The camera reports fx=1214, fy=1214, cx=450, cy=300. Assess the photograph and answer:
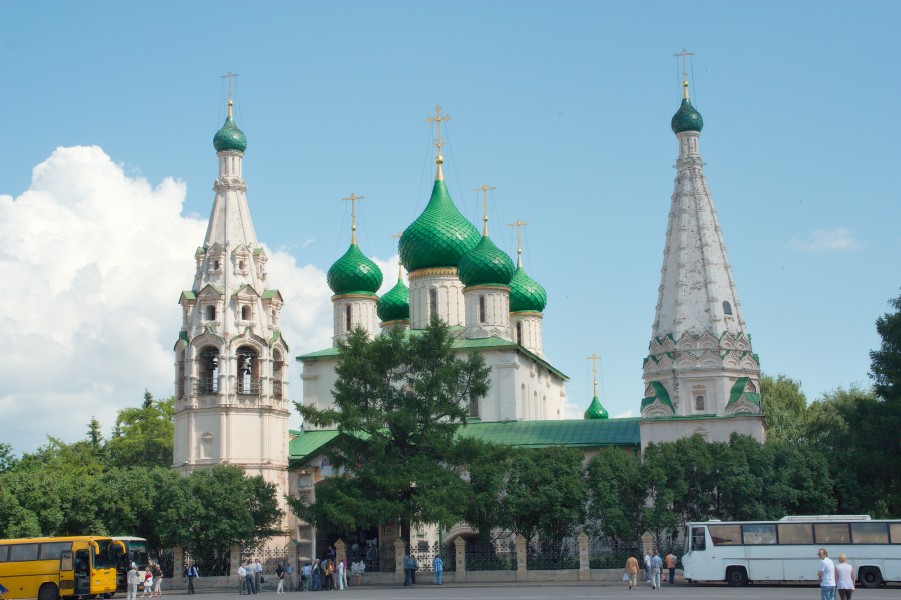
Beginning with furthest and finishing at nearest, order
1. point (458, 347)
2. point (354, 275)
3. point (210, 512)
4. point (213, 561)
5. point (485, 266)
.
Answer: point (354, 275) < point (485, 266) < point (458, 347) < point (213, 561) < point (210, 512)

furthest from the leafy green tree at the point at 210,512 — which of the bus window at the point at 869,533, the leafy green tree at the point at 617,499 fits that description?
the bus window at the point at 869,533

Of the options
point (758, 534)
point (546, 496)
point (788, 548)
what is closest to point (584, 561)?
point (546, 496)

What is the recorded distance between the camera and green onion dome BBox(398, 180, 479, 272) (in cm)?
4603

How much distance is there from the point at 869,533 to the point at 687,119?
16.8 meters

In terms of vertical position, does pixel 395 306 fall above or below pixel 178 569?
above

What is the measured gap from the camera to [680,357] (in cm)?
3741

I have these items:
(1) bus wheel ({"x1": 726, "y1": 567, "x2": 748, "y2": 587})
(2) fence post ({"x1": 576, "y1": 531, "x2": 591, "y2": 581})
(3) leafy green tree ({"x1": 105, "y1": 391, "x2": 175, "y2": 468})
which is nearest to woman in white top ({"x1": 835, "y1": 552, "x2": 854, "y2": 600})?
(1) bus wheel ({"x1": 726, "y1": 567, "x2": 748, "y2": 587})

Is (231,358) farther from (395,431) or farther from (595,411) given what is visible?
(595,411)

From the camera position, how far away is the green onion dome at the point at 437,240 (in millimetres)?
46031

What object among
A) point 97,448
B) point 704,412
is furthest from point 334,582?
point 97,448

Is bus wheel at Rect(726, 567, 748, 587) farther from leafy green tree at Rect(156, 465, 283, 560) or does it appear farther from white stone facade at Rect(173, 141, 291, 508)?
white stone facade at Rect(173, 141, 291, 508)

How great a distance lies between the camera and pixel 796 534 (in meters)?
27.4

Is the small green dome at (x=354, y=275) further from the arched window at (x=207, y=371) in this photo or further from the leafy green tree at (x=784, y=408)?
the leafy green tree at (x=784, y=408)

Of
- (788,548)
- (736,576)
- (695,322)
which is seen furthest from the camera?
(695,322)
